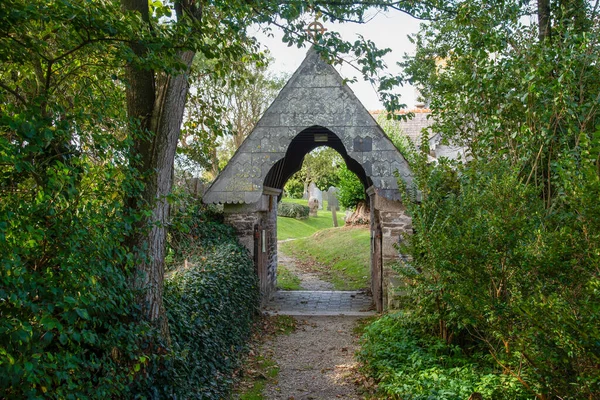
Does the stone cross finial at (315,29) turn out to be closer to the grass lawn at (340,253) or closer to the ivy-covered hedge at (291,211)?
the grass lawn at (340,253)

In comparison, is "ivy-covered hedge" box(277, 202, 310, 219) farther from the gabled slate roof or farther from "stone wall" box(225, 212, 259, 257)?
the gabled slate roof

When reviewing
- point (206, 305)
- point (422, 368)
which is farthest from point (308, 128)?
point (422, 368)

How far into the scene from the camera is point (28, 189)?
3.60m

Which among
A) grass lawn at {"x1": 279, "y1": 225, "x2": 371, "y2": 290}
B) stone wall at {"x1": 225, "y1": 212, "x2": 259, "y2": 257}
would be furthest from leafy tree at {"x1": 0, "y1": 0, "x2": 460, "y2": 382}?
grass lawn at {"x1": 279, "y1": 225, "x2": 371, "y2": 290}

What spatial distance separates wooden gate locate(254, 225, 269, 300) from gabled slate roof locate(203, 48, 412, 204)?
1069mm

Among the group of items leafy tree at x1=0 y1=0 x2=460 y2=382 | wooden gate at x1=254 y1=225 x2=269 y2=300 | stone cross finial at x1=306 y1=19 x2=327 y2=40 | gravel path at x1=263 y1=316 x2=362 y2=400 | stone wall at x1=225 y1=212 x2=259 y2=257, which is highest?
stone cross finial at x1=306 y1=19 x2=327 y2=40

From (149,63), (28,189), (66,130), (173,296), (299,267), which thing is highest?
(149,63)

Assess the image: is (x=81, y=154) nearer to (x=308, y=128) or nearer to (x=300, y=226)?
(x=308, y=128)

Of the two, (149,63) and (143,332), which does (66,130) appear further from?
(143,332)

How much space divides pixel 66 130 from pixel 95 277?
0.99m

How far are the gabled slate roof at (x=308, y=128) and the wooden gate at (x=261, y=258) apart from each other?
1069 mm

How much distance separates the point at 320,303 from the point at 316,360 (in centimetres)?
440

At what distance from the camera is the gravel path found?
23.3 ft

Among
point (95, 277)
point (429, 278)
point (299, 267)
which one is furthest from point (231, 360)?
point (299, 267)
